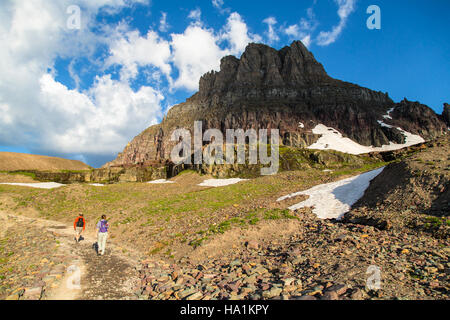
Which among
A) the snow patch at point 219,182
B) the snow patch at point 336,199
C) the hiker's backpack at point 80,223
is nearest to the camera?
the hiker's backpack at point 80,223

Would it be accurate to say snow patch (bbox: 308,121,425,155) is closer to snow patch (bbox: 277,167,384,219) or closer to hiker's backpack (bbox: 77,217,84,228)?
snow patch (bbox: 277,167,384,219)

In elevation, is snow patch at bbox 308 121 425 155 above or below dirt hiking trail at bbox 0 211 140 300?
above

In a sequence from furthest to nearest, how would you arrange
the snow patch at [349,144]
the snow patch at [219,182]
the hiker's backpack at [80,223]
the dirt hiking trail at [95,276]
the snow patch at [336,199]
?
the snow patch at [349,144], the snow patch at [219,182], the snow patch at [336,199], the hiker's backpack at [80,223], the dirt hiking trail at [95,276]

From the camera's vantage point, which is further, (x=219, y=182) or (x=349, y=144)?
(x=349, y=144)

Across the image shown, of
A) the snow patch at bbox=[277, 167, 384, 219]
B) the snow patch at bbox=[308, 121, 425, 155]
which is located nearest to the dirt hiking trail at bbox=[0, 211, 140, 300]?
the snow patch at bbox=[277, 167, 384, 219]

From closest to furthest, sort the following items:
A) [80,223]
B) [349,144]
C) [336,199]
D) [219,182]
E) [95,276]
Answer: [95,276] → [80,223] → [336,199] → [219,182] → [349,144]

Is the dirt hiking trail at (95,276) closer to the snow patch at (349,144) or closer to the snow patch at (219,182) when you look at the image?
the snow patch at (219,182)

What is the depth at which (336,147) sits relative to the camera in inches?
6978

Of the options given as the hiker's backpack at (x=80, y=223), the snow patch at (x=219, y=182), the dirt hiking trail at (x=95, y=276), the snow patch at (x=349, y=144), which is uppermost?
the snow patch at (x=349, y=144)

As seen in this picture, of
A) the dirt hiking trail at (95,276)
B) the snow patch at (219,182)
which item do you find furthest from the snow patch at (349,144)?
the dirt hiking trail at (95,276)

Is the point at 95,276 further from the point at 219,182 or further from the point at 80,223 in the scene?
the point at 219,182

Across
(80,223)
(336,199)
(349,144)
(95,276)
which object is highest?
(349,144)

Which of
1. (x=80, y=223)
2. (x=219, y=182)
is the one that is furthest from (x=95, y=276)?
(x=219, y=182)

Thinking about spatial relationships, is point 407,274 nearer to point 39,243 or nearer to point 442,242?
point 442,242
